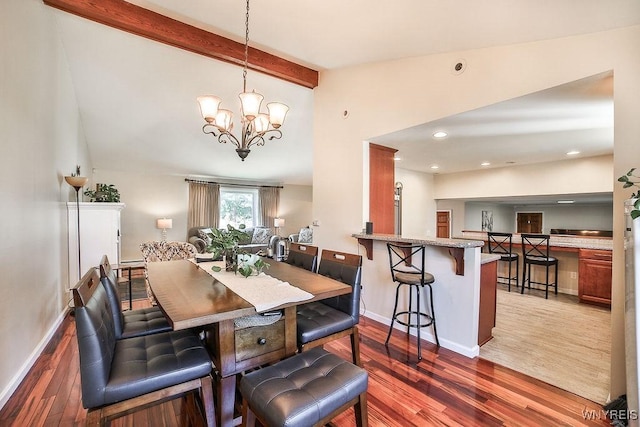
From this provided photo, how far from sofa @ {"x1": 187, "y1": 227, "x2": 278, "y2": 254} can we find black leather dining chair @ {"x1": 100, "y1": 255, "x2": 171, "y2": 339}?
443 centimetres

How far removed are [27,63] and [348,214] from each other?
331cm

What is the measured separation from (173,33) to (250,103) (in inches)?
62.8

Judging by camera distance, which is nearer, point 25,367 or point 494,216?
point 25,367

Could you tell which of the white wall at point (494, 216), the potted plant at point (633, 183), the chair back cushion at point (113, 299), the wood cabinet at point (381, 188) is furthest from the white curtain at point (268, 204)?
the potted plant at point (633, 183)

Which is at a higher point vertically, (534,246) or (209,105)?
(209,105)

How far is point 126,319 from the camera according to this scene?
6.71 feet

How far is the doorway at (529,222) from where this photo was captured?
797 centimetres

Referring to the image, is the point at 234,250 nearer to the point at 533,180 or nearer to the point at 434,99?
the point at 434,99

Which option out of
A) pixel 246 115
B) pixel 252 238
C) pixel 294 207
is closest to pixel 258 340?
pixel 246 115

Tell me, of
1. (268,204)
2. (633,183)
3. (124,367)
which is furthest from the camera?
(268,204)

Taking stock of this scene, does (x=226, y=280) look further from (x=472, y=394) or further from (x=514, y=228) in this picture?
(x=514, y=228)

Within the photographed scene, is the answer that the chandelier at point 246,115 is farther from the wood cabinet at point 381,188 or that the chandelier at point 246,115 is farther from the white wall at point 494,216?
the white wall at point 494,216

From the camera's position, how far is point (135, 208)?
22.2 ft

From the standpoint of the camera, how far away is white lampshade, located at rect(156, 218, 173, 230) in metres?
6.66
